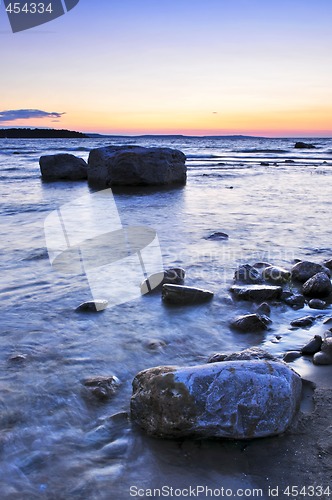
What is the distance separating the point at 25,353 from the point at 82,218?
5.50m

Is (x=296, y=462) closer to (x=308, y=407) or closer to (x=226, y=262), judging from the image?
(x=308, y=407)

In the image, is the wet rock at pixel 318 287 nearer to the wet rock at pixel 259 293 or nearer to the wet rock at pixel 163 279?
the wet rock at pixel 259 293

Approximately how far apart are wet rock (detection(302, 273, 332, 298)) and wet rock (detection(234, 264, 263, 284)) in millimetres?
484

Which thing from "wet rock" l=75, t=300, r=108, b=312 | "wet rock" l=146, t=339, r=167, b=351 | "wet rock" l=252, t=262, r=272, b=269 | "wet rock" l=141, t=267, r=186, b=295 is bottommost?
"wet rock" l=252, t=262, r=272, b=269

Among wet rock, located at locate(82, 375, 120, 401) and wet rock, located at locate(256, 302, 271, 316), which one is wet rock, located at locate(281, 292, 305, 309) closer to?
wet rock, located at locate(256, 302, 271, 316)

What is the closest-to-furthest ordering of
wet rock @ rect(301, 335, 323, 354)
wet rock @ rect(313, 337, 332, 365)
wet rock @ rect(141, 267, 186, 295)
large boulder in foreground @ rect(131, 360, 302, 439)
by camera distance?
large boulder in foreground @ rect(131, 360, 302, 439)
wet rock @ rect(313, 337, 332, 365)
wet rock @ rect(301, 335, 323, 354)
wet rock @ rect(141, 267, 186, 295)

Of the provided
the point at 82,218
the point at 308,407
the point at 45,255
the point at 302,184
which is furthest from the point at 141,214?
the point at 302,184

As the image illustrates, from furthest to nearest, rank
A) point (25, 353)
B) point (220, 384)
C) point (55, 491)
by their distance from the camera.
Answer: point (25, 353) → point (220, 384) → point (55, 491)

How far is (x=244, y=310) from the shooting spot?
3.75 meters

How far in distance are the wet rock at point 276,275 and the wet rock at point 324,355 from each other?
1567 millimetres

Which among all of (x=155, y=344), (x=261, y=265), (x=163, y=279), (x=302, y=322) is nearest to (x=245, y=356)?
(x=155, y=344)

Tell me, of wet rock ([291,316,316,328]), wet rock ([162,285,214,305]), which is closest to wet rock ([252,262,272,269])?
wet rock ([162,285,214,305])

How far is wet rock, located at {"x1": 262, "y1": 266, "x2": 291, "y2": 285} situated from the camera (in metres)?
4.46

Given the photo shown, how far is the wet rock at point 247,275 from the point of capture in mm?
4445
